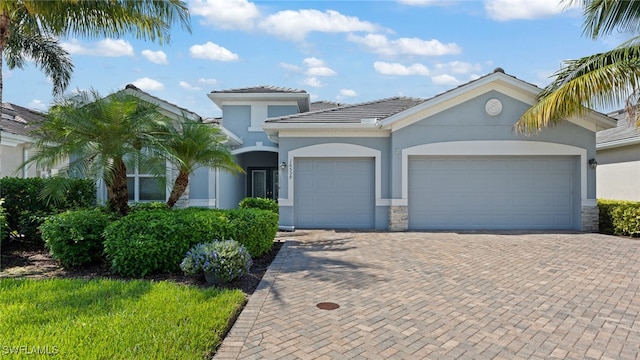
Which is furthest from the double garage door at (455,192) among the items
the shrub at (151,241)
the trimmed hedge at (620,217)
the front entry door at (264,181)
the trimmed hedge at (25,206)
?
the trimmed hedge at (25,206)

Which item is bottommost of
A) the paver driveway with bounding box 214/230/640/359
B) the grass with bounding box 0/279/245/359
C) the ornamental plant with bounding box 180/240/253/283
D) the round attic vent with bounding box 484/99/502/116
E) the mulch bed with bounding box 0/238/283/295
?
the paver driveway with bounding box 214/230/640/359

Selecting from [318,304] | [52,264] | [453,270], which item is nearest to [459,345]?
[318,304]

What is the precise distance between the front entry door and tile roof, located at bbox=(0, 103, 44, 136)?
913 cm

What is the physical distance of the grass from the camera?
379 centimetres

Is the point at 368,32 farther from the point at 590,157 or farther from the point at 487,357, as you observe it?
the point at 487,357

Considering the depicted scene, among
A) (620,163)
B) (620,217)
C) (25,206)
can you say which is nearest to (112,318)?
(25,206)

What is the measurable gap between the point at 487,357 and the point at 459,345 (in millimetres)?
330

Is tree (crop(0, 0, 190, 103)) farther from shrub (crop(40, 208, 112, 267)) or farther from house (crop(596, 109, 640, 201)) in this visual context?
house (crop(596, 109, 640, 201))

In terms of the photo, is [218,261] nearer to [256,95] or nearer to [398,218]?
[398,218]

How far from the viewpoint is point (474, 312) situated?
5227mm

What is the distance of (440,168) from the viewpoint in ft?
44.8

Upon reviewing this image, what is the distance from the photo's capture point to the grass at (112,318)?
3.79 m

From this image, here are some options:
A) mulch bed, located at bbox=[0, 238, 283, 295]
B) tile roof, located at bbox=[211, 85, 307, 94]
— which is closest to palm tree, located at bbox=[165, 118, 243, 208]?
mulch bed, located at bbox=[0, 238, 283, 295]

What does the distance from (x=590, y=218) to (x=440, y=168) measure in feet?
18.0
